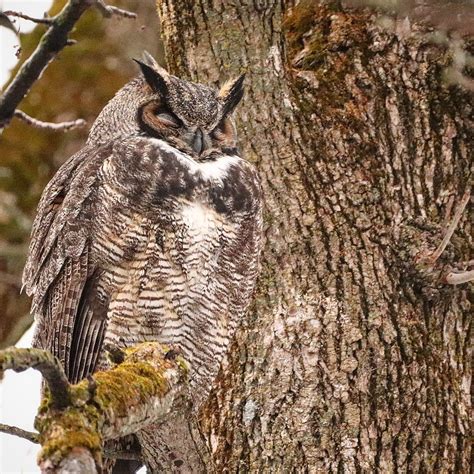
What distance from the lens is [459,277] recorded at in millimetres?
3275

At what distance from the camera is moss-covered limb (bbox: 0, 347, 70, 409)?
1.70 meters

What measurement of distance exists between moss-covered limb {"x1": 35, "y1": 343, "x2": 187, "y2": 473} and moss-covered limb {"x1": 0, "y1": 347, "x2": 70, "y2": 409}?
0.08 feet

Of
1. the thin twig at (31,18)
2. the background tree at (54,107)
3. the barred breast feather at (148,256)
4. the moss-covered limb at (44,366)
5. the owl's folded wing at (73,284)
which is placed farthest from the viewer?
the background tree at (54,107)

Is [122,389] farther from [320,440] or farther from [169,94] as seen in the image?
[169,94]

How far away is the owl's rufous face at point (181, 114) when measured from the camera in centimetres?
325

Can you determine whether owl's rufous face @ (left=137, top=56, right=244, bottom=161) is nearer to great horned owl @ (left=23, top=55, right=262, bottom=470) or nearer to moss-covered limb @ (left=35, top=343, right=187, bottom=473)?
great horned owl @ (left=23, top=55, right=262, bottom=470)

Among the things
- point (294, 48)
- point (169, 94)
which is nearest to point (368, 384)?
point (169, 94)

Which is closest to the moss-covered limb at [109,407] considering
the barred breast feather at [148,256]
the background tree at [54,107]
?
the barred breast feather at [148,256]

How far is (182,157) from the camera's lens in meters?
3.17

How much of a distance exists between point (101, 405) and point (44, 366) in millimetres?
266

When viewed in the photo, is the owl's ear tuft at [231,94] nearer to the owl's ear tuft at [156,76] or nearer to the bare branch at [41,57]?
the owl's ear tuft at [156,76]

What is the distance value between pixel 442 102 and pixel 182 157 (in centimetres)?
117

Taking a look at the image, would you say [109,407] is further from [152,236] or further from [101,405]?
[152,236]

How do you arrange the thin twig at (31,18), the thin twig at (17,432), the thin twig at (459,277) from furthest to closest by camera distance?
the thin twig at (459,277)
the thin twig at (17,432)
the thin twig at (31,18)
